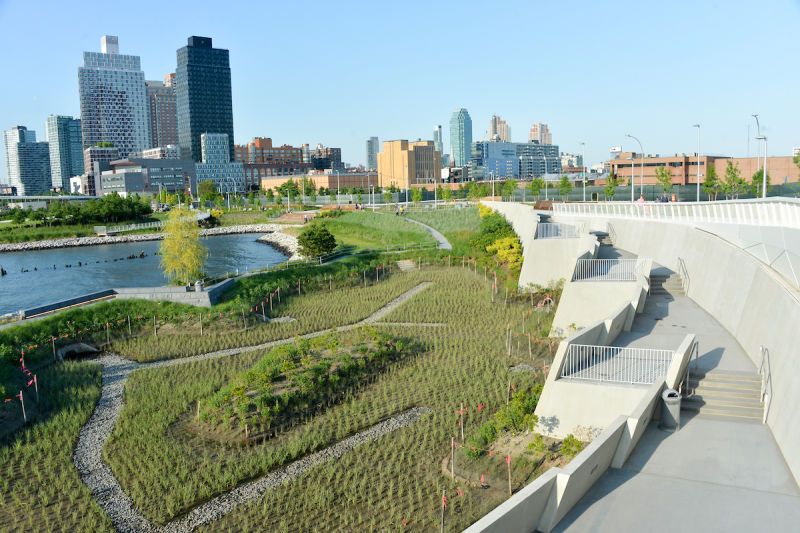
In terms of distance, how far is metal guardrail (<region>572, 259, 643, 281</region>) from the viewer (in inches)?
877

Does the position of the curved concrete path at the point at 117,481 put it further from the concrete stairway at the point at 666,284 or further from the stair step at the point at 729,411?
the concrete stairway at the point at 666,284

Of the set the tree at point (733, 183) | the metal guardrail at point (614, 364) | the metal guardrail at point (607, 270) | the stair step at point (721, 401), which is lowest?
the stair step at point (721, 401)

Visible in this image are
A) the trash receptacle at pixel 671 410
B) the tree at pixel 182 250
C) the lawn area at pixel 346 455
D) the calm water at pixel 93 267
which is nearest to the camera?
the trash receptacle at pixel 671 410

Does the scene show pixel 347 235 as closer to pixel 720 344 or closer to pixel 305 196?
pixel 720 344

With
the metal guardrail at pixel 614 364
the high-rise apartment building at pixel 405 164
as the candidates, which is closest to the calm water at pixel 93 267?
the metal guardrail at pixel 614 364

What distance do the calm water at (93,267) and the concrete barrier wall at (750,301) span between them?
3268 centimetres

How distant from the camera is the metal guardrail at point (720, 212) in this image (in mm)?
18344

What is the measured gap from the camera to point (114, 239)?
84.4 metres

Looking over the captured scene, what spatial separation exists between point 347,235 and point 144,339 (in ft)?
127

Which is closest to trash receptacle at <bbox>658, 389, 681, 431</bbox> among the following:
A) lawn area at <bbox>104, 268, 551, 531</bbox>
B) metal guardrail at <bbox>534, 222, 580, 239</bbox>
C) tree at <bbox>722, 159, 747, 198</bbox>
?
lawn area at <bbox>104, 268, 551, 531</bbox>

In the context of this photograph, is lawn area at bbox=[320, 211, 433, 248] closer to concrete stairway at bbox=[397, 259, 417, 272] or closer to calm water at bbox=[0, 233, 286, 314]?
calm water at bbox=[0, 233, 286, 314]

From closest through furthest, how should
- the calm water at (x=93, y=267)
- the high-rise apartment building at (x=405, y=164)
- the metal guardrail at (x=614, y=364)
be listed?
the metal guardrail at (x=614, y=364) < the calm water at (x=93, y=267) < the high-rise apartment building at (x=405, y=164)

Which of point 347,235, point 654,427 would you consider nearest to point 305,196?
point 347,235

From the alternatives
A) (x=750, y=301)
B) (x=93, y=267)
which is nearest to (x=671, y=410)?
(x=750, y=301)
